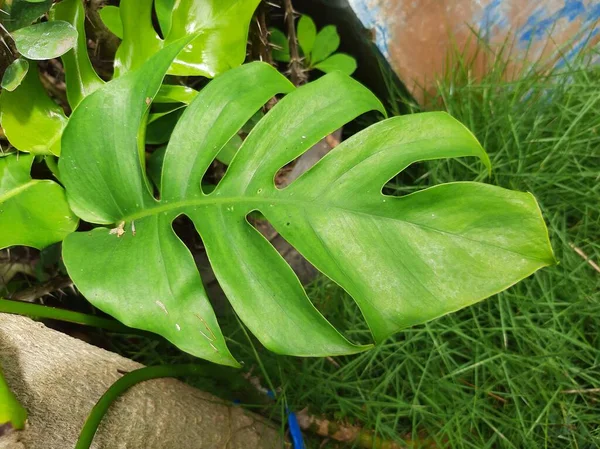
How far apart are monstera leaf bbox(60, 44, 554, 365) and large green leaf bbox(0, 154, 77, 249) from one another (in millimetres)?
56

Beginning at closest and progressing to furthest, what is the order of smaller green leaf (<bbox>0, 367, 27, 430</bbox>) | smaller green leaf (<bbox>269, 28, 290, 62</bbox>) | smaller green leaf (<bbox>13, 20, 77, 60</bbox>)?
smaller green leaf (<bbox>0, 367, 27, 430</bbox>) → smaller green leaf (<bbox>13, 20, 77, 60</bbox>) → smaller green leaf (<bbox>269, 28, 290, 62</bbox>)

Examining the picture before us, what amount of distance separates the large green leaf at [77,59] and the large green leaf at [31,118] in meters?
0.04

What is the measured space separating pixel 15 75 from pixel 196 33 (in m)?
0.24

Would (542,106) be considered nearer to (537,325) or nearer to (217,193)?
(537,325)

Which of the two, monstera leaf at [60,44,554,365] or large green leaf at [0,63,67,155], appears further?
large green leaf at [0,63,67,155]

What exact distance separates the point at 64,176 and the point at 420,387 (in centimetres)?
78

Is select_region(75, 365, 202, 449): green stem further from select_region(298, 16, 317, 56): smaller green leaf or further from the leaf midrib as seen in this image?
select_region(298, 16, 317, 56): smaller green leaf

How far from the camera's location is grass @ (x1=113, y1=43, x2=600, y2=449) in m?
1.02

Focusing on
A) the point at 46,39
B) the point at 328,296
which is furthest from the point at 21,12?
the point at 328,296

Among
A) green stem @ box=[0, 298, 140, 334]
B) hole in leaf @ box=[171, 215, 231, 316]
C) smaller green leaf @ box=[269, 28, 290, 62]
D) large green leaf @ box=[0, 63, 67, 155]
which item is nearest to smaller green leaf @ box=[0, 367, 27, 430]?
green stem @ box=[0, 298, 140, 334]

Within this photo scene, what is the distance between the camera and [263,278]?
0.62 metres

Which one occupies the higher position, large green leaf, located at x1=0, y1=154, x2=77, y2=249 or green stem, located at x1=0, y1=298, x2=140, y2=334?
large green leaf, located at x1=0, y1=154, x2=77, y2=249

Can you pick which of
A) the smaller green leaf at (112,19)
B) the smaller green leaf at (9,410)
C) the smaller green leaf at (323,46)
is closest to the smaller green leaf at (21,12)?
the smaller green leaf at (112,19)

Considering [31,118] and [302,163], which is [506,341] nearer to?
[302,163]
